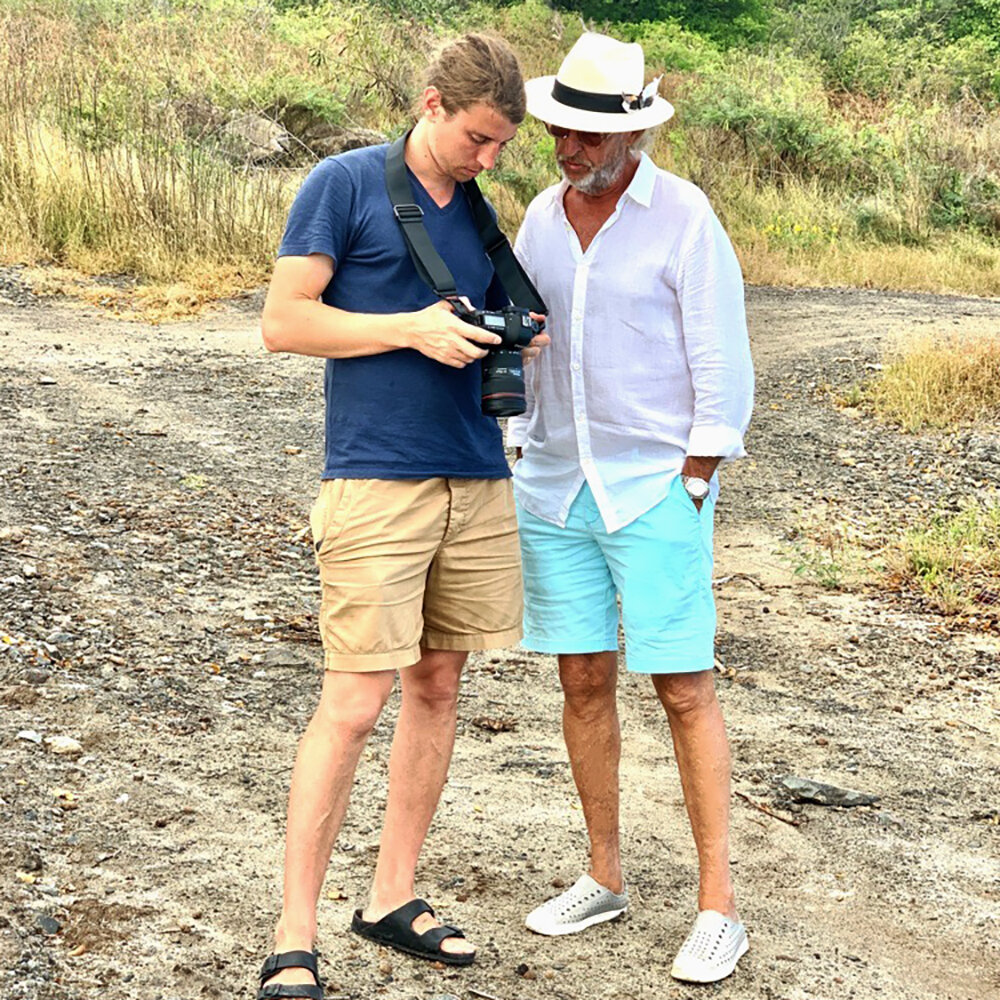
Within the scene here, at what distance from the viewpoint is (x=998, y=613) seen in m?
5.98

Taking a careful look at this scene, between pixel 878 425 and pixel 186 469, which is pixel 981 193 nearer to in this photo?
pixel 878 425

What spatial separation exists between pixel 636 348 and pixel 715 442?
0.81 ft

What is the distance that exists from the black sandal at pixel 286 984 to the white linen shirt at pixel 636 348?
1.00 metres

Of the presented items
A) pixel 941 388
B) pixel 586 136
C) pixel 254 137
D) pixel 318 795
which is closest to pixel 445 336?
pixel 586 136

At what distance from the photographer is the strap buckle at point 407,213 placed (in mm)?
2783

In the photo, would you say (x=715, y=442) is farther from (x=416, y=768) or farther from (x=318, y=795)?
(x=318, y=795)

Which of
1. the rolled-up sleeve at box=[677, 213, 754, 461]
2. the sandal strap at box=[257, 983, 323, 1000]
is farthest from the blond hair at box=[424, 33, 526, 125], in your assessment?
the sandal strap at box=[257, 983, 323, 1000]

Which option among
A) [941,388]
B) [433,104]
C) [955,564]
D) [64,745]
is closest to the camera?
A: [433,104]

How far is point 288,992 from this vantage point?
9.09 ft

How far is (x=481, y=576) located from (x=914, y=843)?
64.8 inches

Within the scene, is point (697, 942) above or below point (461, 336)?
below

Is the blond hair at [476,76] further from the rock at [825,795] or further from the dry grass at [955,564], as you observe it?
the dry grass at [955,564]

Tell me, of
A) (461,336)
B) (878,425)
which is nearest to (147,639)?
(461,336)

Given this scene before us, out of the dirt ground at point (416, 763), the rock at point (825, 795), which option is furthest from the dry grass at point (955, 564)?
the rock at point (825, 795)
